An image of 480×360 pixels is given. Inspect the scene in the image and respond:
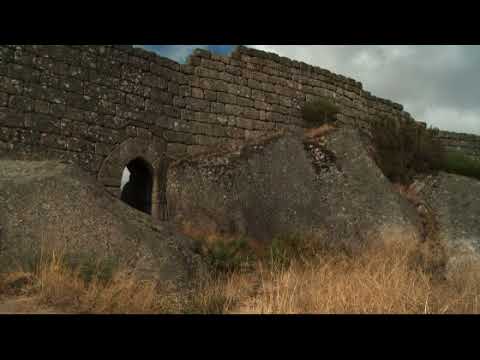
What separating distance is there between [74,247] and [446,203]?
5.41m

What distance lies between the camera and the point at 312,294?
340cm

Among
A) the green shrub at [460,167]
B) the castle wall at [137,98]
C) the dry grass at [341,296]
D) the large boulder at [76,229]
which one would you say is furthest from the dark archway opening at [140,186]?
the green shrub at [460,167]

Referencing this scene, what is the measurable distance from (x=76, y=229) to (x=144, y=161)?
189 inches

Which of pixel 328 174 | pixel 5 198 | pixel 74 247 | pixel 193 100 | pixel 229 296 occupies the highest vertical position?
pixel 193 100

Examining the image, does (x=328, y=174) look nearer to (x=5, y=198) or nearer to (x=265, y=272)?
(x=265, y=272)

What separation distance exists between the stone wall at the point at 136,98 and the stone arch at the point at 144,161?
13cm

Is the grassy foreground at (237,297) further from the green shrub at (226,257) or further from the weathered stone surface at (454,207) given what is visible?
the weathered stone surface at (454,207)

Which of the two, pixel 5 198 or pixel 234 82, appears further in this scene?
pixel 234 82

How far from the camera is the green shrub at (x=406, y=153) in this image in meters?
7.89

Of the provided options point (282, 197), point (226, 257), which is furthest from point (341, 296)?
point (282, 197)

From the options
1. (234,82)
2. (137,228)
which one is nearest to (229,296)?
(137,228)

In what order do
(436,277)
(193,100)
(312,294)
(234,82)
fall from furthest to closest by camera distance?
(234,82) → (193,100) → (436,277) → (312,294)

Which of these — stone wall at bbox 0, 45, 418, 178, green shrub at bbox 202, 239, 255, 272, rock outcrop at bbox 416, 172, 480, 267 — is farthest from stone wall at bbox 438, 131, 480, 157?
green shrub at bbox 202, 239, 255, 272

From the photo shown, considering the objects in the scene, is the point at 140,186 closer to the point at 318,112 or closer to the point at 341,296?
the point at 318,112
